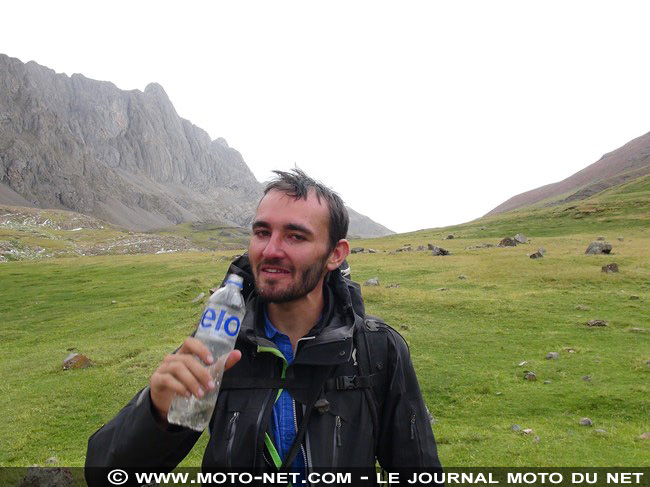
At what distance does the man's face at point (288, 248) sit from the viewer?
3.76 m

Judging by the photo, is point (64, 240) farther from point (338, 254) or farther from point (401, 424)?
point (401, 424)

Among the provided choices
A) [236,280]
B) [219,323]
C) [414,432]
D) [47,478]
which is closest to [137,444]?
[219,323]

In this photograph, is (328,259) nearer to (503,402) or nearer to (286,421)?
(286,421)

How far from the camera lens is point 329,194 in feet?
14.1

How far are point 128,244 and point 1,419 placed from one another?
10457 cm

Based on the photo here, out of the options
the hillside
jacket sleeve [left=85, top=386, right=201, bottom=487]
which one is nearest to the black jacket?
jacket sleeve [left=85, top=386, right=201, bottom=487]

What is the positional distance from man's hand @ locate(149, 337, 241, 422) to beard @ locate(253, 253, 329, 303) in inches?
38.5

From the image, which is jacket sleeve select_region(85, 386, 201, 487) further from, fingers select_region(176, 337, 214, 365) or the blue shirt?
the blue shirt

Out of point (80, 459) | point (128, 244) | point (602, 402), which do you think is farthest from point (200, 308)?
point (128, 244)

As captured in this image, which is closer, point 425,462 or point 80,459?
point 425,462

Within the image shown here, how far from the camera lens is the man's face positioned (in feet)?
12.3

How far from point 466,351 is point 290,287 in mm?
14836

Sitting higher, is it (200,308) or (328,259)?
(328,259)

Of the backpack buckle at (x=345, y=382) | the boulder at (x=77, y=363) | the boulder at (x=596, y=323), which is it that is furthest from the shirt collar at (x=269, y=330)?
the boulder at (x=596, y=323)
